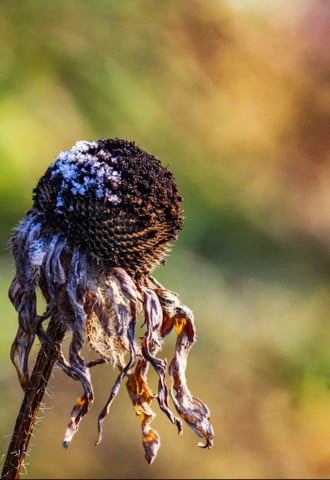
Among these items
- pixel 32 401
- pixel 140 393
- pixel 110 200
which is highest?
pixel 110 200

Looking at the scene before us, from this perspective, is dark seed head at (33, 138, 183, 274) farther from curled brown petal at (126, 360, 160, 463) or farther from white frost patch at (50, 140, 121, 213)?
curled brown petal at (126, 360, 160, 463)

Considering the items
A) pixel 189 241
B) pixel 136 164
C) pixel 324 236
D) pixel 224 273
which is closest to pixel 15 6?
pixel 189 241

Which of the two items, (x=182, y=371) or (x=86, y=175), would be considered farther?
(x=182, y=371)

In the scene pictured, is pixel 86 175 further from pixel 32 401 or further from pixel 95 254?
pixel 32 401

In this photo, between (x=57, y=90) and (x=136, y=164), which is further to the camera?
(x=57, y=90)

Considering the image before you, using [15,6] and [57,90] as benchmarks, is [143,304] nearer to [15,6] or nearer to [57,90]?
[57,90]

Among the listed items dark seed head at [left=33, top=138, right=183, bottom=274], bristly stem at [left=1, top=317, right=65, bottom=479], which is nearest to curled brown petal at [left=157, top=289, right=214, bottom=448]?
dark seed head at [left=33, top=138, right=183, bottom=274]

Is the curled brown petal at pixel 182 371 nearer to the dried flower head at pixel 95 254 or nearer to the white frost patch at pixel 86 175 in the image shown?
the dried flower head at pixel 95 254

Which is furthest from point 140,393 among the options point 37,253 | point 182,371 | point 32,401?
point 37,253
